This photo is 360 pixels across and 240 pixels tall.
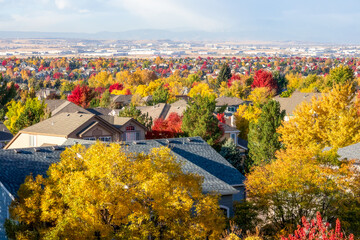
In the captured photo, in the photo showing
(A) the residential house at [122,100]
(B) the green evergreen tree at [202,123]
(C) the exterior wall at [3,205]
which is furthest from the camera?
(A) the residential house at [122,100]

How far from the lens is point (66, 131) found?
50938 mm

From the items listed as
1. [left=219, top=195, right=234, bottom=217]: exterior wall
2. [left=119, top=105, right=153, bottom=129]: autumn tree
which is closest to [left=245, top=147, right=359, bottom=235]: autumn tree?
[left=219, top=195, right=234, bottom=217]: exterior wall

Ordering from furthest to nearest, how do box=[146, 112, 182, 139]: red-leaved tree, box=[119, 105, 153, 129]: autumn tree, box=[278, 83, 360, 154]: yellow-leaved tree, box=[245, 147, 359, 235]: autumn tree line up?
1. box=[119, 105, 153, 129]: autumn tree
2. box=[146, 112, 182, 139]: red-leaved tree
3. box=[278, 83, 360, 154]: yellow-leaved tree
4. box=[245, 147, 359, 235]: autumn tree

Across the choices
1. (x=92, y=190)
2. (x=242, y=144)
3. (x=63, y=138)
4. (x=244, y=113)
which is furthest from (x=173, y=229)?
(x=244, y=113)

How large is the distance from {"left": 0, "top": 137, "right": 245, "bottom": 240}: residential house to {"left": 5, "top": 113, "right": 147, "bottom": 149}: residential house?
13.9 meters

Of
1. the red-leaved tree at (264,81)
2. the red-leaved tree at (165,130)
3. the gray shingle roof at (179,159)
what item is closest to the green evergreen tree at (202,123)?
the red-leaved tree at (165,130)

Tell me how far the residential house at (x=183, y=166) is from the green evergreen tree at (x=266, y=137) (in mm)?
12781

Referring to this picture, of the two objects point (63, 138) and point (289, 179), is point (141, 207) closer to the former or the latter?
point (289, 179)

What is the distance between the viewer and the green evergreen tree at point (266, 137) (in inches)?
2064

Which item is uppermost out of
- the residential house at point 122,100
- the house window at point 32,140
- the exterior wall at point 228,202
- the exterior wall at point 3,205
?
the exterior wall at point 3,205

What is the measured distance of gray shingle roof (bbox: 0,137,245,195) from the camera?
98.9ft

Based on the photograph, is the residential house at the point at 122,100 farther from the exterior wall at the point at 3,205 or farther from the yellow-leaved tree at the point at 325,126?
the exterior wall at the point at 3,205

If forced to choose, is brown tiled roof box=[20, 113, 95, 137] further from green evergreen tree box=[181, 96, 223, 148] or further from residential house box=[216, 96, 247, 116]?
residential house box=[216, 96, 247, 116]

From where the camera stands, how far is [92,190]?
22469 mm
